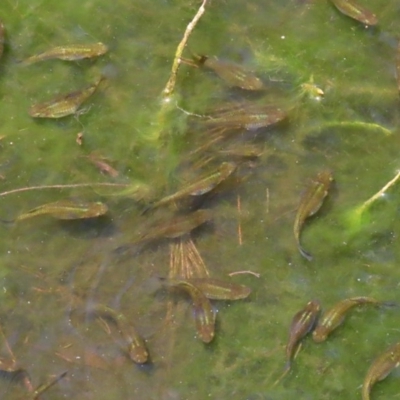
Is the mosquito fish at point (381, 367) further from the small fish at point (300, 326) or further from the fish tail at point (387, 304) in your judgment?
the small fish at point (300, 326)

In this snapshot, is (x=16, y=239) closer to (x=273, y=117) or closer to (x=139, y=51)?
(x=139, y=51)

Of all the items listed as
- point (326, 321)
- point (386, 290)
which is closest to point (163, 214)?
point (326, 321)

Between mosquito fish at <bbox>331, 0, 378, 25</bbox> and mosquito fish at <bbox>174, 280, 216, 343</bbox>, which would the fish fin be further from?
mosquito fish at <bbox>331, 0, 378, 25</bbox>

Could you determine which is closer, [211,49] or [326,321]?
[326,321]

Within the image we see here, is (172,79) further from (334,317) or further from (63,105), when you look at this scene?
(334,317)

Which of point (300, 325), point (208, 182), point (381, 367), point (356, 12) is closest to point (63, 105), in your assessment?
point (208, 182)

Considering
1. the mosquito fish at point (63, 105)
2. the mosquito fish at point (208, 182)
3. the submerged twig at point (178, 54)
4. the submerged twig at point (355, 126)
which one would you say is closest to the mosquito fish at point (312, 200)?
the submerged twig at point (355, 126)

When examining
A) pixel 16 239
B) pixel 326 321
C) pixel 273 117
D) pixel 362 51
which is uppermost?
pixel 362 51
